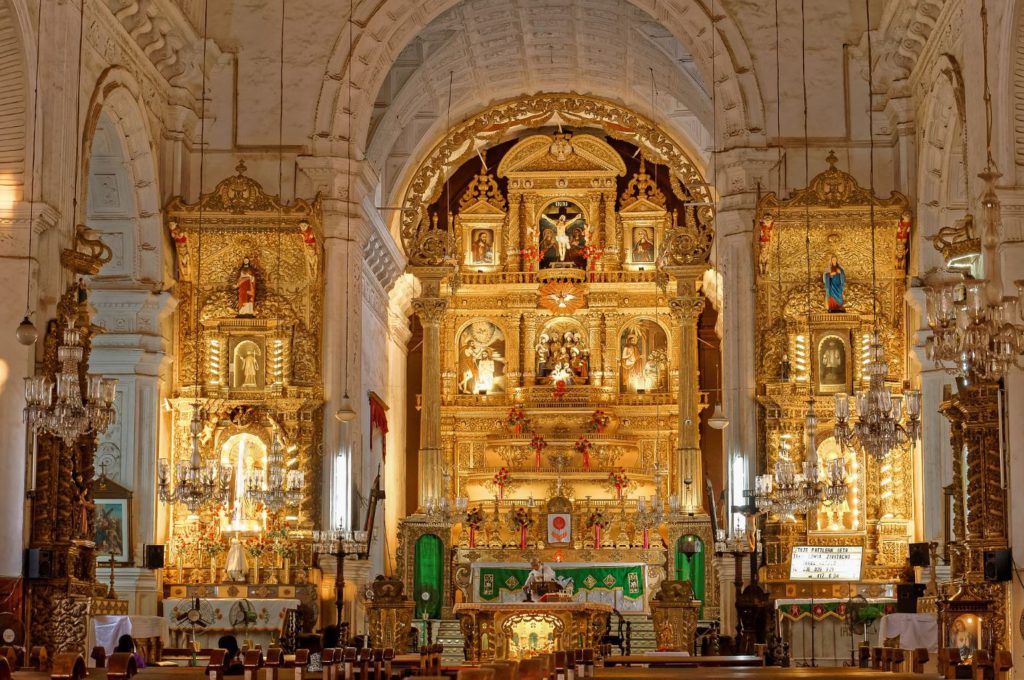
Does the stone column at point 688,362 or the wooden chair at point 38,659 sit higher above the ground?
the stone column at point 688,362

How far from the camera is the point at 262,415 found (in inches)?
874

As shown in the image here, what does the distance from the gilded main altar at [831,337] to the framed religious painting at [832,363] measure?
0.01 m

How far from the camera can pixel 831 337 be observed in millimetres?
22109

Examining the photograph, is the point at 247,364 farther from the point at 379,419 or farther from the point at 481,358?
the point at 481,358

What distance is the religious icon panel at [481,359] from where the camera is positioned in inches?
1252

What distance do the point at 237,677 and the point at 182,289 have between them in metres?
12.0

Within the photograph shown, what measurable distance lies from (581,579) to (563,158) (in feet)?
28.0

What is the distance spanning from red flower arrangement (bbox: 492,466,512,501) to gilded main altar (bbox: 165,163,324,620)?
9000 mm

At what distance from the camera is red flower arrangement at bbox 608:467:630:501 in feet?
100

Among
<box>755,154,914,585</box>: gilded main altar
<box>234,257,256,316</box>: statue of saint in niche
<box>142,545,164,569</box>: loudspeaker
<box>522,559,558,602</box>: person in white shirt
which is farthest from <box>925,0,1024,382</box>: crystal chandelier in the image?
<box>234,257,256,316</box>: statue of saint in niche

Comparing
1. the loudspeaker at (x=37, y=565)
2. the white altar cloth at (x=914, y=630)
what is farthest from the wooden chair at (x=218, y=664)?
the white altar cloth at (x=914, y=630)

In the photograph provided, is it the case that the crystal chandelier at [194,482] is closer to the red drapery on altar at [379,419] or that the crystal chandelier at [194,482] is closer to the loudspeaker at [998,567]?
the red drapery on altar at [379,419]

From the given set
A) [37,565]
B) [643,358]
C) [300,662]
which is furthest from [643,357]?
[300,662]

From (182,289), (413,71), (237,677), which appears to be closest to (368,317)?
(413,71)
